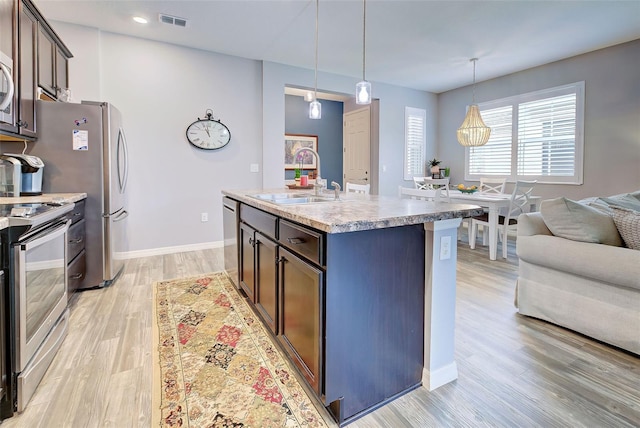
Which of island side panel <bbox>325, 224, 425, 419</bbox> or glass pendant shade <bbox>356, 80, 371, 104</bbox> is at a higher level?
glass pendant shade <bbox>356, 80, 371, 104</bbox>

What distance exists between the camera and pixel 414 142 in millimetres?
6375

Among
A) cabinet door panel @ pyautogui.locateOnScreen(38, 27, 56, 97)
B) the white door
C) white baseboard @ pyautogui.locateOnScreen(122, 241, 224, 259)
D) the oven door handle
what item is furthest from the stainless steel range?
the white door

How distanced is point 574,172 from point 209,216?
5.20 m

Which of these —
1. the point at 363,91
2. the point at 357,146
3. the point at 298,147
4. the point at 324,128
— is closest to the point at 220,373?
the point at 363,91

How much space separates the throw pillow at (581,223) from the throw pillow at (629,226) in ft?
0.18

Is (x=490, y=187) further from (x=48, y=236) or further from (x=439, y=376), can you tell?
(x=48, y=236)

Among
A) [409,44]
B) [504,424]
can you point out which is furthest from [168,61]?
[504,424]

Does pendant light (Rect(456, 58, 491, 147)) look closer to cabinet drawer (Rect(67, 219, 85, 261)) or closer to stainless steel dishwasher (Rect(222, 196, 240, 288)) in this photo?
stainless steel dishwasher (Rect(222, 196, 240, 288))

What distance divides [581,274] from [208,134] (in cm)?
420

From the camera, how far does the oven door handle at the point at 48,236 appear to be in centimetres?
149

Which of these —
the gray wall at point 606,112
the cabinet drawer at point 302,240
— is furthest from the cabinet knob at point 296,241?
the gray wall at point 606,112

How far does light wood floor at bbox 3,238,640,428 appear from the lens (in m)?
1.41

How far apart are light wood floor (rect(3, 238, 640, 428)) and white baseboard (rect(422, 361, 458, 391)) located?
0.03 metres

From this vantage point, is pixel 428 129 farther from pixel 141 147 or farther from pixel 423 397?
pixel 423 397
